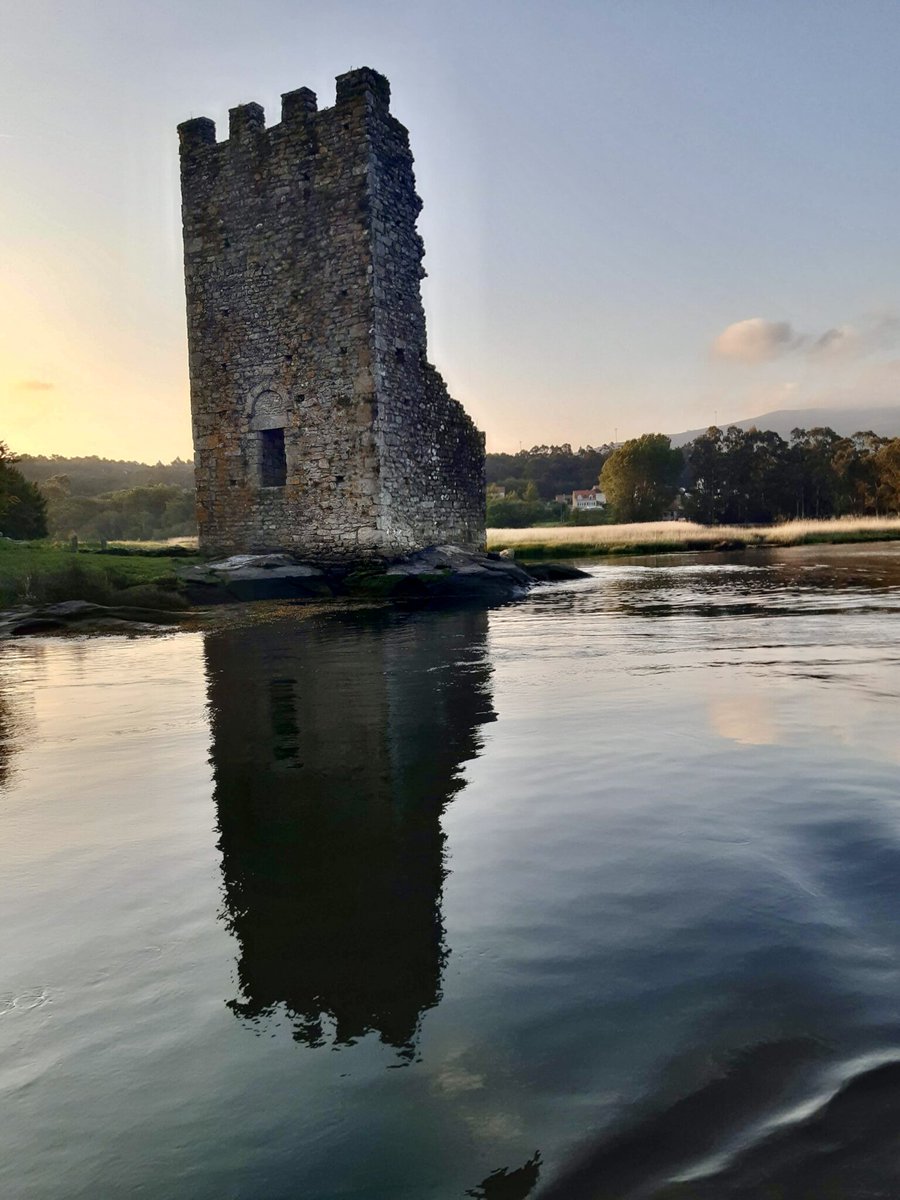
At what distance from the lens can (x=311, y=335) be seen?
64.6 feet

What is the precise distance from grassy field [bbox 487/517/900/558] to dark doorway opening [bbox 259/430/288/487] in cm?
1488

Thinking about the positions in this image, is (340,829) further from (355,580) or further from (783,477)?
(783,477)

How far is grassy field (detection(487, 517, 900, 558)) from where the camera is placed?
1453 inches

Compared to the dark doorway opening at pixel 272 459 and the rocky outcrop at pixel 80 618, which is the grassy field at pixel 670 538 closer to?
the dark doorway opening at pixel 272 459

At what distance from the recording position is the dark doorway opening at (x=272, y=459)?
20.7m

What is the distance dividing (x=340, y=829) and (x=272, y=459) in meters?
18.1

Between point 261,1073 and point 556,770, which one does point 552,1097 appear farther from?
point 556,770

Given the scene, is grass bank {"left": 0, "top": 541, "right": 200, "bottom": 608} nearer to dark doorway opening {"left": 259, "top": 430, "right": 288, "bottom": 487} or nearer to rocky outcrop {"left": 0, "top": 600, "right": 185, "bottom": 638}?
rocky outcrop {"left": 0, "top": 600, "right": 185, "bottom": 638}

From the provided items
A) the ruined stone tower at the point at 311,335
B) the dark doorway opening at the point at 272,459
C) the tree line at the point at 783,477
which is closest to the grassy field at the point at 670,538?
the dark doorway opening at the point at 272,459

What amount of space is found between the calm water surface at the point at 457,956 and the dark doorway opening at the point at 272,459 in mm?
15153

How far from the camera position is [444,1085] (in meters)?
1.98

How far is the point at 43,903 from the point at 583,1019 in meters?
1.99

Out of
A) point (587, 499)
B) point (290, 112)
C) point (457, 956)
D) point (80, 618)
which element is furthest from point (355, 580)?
point (587, 499)

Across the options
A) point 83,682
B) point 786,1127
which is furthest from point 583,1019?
point 83,682
